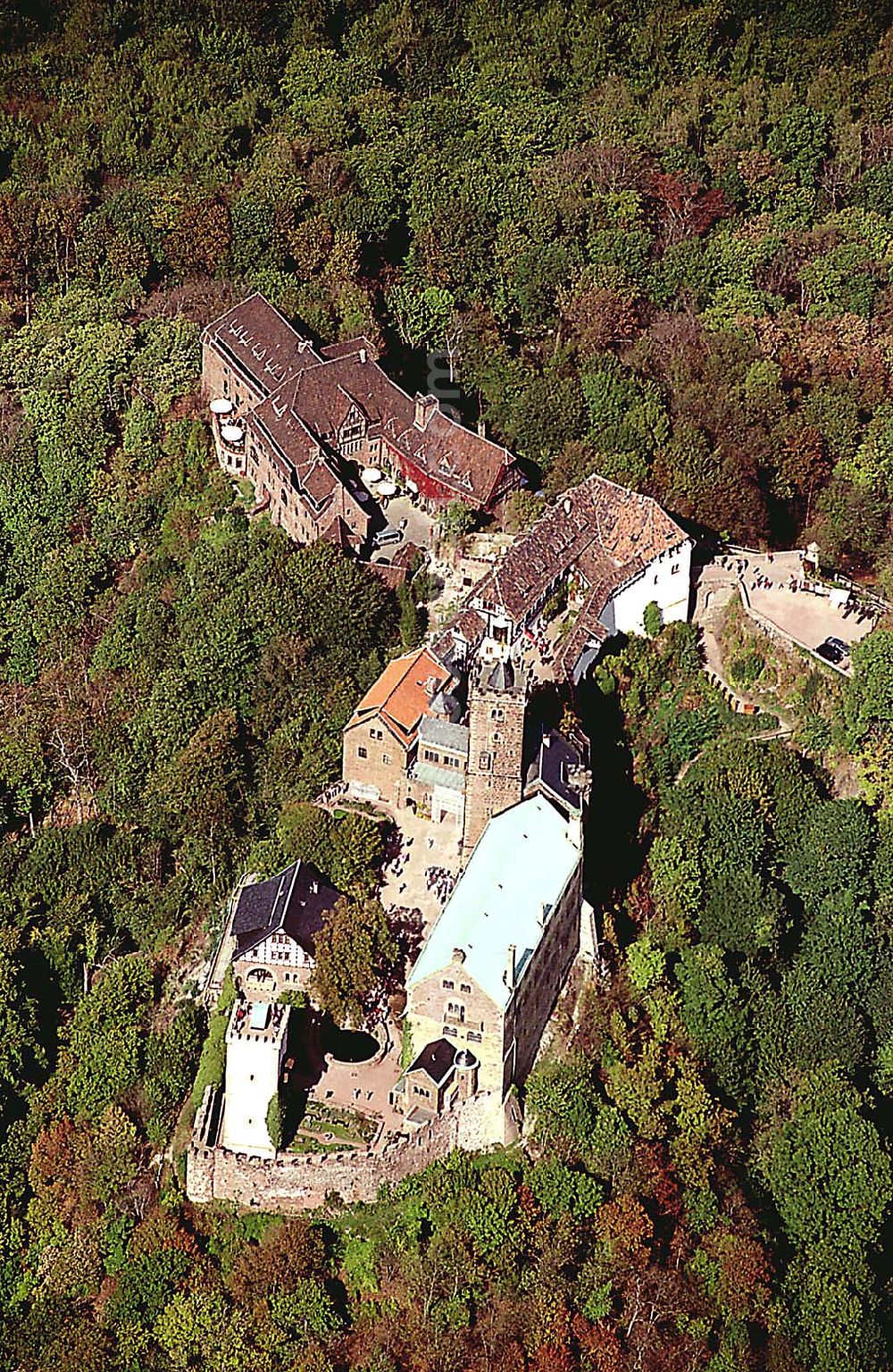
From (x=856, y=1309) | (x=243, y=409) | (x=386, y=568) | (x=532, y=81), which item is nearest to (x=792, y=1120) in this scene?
(x=856, y=1309)

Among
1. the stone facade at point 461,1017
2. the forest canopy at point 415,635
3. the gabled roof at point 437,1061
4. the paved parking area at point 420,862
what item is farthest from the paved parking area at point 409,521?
the gabled roof at point 437,1061

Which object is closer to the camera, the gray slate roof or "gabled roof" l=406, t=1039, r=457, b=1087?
"gabled roof" l=406, t=1039, r=457, b=1087

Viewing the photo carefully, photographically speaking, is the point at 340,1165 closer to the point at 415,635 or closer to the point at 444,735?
the point at 444,735

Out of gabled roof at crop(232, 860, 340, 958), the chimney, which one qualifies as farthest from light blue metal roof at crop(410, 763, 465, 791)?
the chimney

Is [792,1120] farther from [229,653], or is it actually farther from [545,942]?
[229,653]

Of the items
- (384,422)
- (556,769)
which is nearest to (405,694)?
(556,769)

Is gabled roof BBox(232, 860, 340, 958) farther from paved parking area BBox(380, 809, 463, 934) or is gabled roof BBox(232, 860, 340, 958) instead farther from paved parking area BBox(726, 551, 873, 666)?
paved parking area BBox(726, 551, 873, 666)
